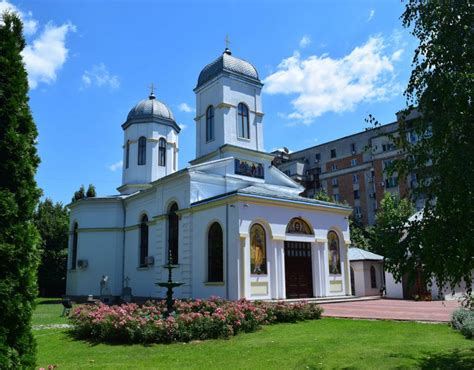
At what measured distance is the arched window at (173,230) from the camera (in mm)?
22016

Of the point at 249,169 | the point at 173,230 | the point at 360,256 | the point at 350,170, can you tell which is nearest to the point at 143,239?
the point at 173,230

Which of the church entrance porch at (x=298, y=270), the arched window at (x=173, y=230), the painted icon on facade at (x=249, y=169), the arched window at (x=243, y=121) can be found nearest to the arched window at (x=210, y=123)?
the arched window at (x=243, y=121)

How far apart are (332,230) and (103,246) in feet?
47.9

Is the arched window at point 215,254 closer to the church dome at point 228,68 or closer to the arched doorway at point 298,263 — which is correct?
the arched doorway at point 298,263

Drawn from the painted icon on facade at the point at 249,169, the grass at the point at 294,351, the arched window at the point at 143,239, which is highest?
the painted icon on facade at the point at 249,169

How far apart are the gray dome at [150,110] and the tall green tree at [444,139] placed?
80.2 ft

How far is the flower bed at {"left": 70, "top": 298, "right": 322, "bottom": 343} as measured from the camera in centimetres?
1109

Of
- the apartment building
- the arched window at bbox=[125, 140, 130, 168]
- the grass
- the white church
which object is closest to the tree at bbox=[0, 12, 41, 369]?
the grass

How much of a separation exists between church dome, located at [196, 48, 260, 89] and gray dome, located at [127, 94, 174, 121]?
217 inches

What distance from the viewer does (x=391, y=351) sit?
8.95m

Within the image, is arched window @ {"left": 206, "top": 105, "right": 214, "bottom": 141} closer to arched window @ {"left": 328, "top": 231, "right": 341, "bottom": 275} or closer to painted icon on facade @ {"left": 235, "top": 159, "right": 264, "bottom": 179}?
painted icon on facade @ {"left": 235, "top": 159, "right": 264, "bottom": 179}

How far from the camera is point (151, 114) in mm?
29844

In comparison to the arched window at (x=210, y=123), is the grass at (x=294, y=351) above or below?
below

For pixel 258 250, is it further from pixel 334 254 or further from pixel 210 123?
pixel 210 123
